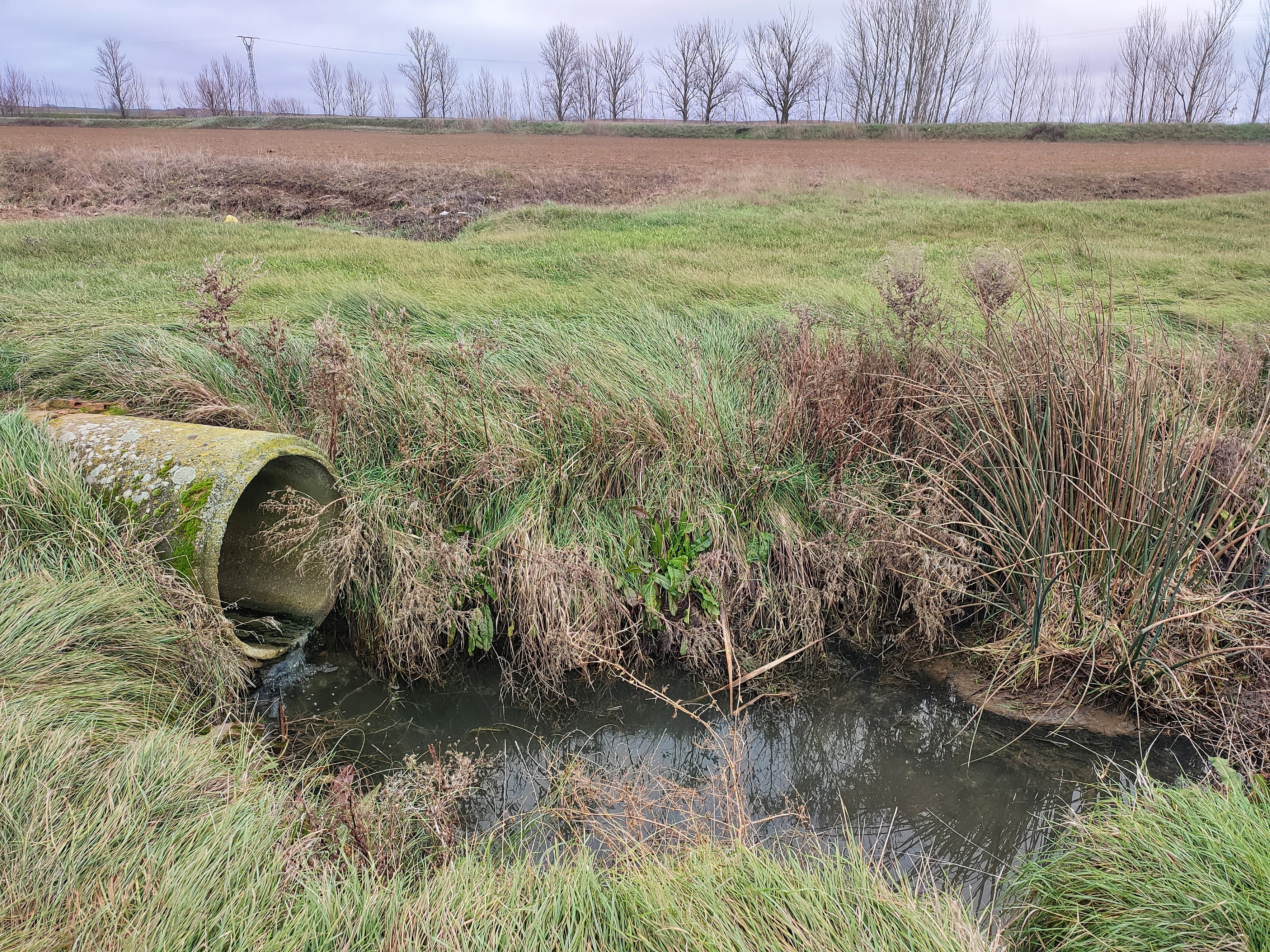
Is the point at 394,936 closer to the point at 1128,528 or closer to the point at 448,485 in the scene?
the point at 448,485

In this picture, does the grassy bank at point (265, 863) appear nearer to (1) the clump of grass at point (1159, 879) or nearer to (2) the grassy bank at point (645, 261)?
(1) the clump of grass at point (1159, 879)

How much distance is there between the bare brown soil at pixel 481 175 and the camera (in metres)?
14.1

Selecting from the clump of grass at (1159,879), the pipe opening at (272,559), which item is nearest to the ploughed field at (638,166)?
the pipe opening at (272,559)

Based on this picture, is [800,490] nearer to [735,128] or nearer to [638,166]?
[638,166]

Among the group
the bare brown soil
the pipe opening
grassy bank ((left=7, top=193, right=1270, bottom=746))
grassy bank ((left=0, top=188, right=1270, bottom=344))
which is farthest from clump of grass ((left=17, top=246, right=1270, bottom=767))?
the bare brown soil

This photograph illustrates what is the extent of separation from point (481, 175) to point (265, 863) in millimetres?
16109

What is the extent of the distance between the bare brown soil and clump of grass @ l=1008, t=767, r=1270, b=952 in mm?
12094

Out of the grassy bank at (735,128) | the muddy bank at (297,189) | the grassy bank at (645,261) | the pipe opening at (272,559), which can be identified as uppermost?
the grassy bank at (735,128)

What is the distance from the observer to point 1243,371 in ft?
15.2

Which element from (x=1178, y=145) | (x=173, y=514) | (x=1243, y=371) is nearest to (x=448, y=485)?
(x=173, y=514)

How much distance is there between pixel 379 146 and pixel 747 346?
2193 cm

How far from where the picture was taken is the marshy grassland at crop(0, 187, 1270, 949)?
2.14 meters

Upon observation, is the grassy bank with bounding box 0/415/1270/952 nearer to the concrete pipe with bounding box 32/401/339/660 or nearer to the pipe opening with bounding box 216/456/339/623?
the concrete pipe with bounding box 32/401/339/660

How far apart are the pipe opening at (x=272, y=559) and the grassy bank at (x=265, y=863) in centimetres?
111
